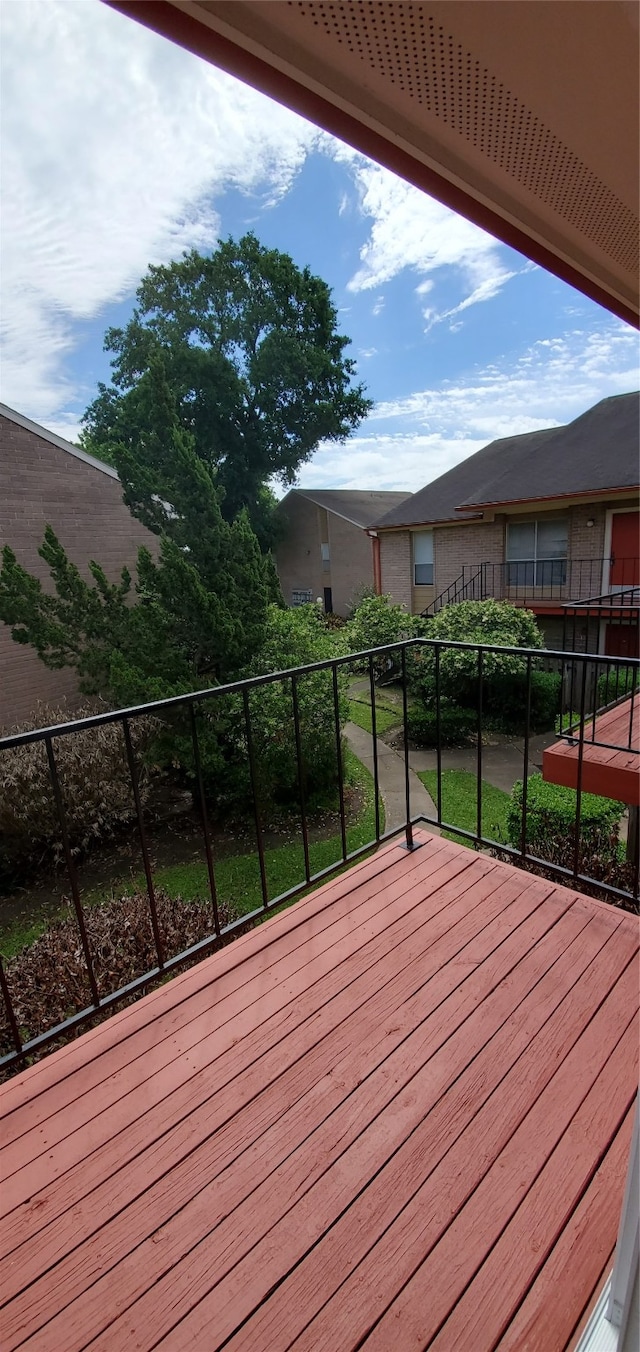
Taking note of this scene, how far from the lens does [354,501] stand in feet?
67.4

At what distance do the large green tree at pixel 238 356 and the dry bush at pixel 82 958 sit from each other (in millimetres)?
17368

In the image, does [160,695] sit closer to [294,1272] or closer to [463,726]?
[294,1272]

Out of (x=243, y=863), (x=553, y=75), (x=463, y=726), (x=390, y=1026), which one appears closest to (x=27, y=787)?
(x=243, y=863)

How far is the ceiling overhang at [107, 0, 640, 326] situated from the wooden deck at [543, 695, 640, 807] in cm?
273

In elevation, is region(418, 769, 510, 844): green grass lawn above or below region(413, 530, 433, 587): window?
below

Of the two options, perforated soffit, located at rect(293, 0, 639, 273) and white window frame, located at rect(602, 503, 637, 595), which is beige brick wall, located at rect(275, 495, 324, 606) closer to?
white window frame, located at rect(602, 503, 637, 595)

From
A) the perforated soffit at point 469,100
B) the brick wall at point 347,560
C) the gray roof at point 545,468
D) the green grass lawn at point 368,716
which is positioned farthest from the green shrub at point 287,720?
the brick wall at point 347,560

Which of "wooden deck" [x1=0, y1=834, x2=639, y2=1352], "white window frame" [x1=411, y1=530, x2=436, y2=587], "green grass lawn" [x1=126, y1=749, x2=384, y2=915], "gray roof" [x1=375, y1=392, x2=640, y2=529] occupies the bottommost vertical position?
"green grass lawn" [x1=126, y1=749, x2=384, y2=915]

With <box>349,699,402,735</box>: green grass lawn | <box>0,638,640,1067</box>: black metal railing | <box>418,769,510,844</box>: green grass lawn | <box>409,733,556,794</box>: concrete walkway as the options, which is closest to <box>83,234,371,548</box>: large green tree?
<box>349,699,402,735</box>: green grass lawn

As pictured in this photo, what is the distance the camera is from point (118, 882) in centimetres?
470

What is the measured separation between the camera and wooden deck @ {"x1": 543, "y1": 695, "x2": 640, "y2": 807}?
3.19 meters

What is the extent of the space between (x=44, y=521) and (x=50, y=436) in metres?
1.15

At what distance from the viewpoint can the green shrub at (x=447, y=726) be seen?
26.2 feet

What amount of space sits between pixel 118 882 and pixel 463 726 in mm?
5406
